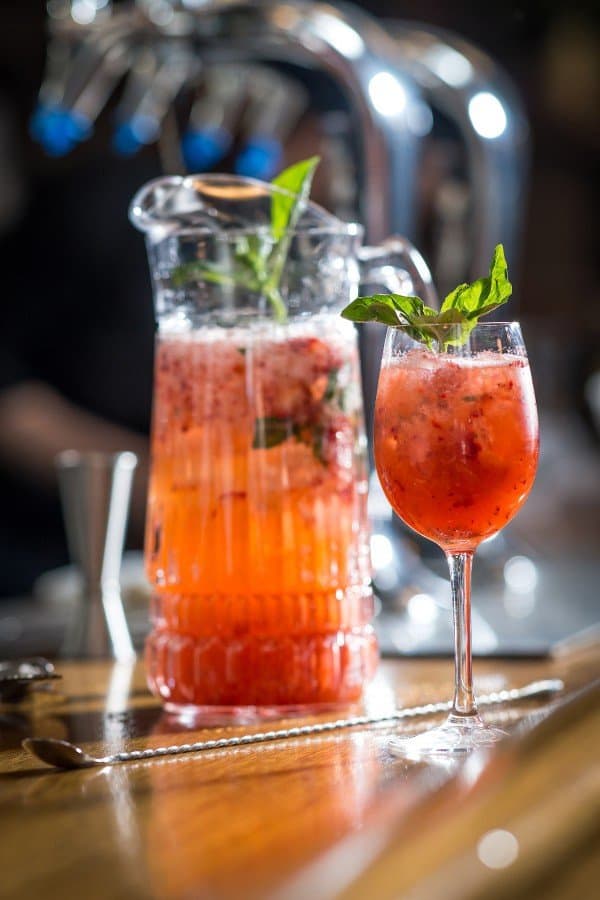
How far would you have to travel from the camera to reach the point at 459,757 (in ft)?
2.74

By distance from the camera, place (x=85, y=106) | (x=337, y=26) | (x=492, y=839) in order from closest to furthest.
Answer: (x=492, y=839) < (x=337, y=26) < (x=85, y=106)

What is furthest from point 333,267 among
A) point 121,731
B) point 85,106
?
point 85,106

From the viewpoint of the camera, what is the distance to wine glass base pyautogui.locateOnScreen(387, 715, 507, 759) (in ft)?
2.81

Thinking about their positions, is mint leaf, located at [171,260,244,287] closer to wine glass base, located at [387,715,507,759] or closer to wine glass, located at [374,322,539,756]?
wine glass, located at [374,322,539,756]

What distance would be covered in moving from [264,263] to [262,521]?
8.1 inches

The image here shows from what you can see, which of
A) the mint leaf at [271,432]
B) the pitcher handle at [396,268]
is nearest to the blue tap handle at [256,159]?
the pitcher handle at [396,268]

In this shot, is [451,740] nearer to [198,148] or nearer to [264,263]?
[264,263]

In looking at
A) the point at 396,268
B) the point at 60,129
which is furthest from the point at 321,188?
the point at 396,268

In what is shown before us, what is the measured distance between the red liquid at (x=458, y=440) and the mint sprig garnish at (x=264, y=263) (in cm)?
16

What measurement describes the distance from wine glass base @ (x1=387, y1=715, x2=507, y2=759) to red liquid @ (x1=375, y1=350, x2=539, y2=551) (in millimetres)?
129

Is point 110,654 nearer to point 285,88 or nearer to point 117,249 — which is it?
point 285,88

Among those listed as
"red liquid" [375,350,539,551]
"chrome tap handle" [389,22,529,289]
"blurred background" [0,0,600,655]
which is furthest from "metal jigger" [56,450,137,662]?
"chrome tap handle" [389,22,529,289]

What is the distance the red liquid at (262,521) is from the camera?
103 cm

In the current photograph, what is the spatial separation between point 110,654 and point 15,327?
2921 millimetres
